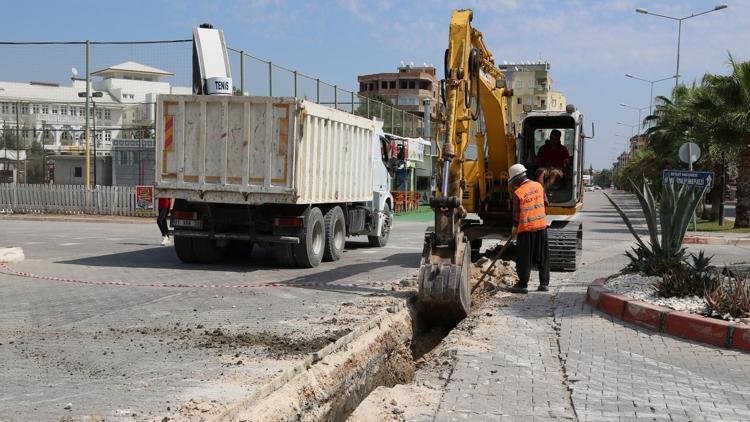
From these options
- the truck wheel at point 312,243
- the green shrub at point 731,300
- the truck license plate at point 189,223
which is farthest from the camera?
the truck license plate at point 189,223

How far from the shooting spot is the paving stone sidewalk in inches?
184

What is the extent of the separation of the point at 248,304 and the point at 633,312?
4.25m

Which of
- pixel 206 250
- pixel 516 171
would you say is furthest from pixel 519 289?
pixel 206 250

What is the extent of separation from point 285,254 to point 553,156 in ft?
16.9

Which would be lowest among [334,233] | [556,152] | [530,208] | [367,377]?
[367,377]

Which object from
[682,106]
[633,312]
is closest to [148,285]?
[633,312]

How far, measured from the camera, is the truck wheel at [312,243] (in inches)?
463

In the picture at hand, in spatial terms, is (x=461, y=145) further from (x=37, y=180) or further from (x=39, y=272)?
(x=37, y=180)

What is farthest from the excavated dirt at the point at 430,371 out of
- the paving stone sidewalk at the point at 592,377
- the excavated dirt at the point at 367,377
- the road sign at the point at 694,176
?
the road sign at the point at 694,176

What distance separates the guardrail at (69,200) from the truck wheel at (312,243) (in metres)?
16.6

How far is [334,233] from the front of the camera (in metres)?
13.1

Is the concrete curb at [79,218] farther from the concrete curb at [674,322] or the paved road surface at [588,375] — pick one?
the paved road surface at [588,375]

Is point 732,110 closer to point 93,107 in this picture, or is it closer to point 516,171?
point 516,171

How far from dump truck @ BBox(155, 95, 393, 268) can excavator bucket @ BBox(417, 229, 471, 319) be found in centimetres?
374
